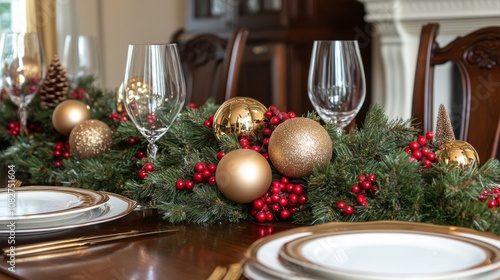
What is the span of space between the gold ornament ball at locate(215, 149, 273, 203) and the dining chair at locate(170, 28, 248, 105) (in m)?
1.08

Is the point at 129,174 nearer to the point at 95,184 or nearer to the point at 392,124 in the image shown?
the point at 95,184

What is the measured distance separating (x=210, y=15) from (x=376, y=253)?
3.21m

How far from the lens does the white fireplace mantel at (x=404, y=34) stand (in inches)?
118

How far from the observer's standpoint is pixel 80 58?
185cm

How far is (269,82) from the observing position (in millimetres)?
3531

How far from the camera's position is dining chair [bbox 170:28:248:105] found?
1979 millimetres

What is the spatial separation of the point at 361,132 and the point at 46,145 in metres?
0.60

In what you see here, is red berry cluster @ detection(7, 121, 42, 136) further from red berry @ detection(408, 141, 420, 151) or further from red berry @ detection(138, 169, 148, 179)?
red berry @ detection(408, 141, 420, 151)

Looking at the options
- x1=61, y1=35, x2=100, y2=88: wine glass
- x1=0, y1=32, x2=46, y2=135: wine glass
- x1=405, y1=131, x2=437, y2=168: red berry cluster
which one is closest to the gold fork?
x1=405, y1=131, x2=437, y2=168: red berry cluster

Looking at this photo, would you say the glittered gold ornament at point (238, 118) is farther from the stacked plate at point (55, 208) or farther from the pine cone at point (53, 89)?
the pine cone at point (53, 89)

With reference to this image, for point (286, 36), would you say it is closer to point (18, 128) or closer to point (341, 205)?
point (18, 128)

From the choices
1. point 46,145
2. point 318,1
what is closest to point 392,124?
point 46,145

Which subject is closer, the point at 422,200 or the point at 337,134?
the point at 422,200

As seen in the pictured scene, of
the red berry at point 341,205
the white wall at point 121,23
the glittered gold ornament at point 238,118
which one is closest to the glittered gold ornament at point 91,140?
the glittered gold ornament at point 238,118
